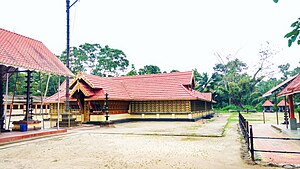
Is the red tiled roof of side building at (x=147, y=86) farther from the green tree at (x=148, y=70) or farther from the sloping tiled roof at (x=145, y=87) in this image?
the green tree at (x=148, y=70)

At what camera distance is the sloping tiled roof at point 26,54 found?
936 centimetres

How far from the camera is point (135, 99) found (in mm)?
20156

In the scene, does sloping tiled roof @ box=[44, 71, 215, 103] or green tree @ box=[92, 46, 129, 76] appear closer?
sloping tiled roof @ box=[44, 71, 215, 103]

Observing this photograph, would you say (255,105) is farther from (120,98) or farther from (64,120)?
(64,120)

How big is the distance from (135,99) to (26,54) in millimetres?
10784

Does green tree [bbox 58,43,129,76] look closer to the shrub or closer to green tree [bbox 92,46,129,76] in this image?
green tree [bbox 92,46,129,76]

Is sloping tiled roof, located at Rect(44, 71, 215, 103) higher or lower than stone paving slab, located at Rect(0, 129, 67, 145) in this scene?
higher

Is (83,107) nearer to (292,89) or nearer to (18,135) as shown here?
(18,135)

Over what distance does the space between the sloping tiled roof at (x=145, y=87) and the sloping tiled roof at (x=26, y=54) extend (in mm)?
5386

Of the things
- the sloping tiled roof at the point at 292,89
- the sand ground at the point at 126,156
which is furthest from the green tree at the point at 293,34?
the sloping tiled roof at the point at 292,89

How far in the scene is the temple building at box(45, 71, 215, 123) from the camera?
17.5m

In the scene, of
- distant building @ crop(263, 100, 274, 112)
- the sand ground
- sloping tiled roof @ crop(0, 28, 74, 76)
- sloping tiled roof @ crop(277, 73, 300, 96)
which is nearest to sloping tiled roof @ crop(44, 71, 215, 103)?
sloping tiled roof @ crop(0, 28, 74, 76)

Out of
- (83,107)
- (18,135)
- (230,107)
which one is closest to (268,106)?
(230,107)

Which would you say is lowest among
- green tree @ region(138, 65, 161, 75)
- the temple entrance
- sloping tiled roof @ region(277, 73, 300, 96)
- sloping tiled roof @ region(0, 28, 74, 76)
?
the temple entrance
